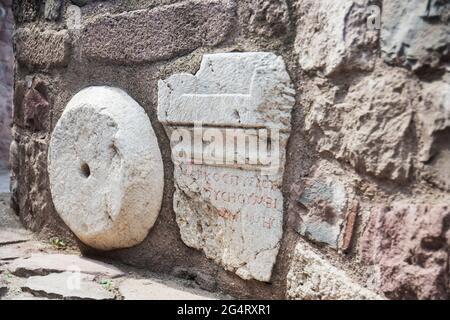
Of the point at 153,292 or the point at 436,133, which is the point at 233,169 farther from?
the point at 436,133

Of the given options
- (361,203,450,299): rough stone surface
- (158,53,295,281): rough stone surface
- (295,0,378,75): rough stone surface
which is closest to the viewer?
(361,203,450,299): rough stone surface

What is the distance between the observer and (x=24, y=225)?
2131 millimetres

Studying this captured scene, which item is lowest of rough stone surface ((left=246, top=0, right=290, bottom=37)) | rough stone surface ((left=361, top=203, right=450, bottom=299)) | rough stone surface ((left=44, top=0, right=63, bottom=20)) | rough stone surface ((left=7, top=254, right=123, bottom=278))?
rough stone surface ((left=7, top=254, right=123, bottom=278))

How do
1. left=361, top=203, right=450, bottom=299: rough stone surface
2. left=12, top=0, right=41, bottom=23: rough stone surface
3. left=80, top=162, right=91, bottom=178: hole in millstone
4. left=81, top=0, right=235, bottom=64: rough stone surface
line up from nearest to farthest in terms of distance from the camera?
1. left=361, top=203, right=450, bottom=299: rough stone surface
2. left=81, top=0, right=235, bottom=64: rough stone surface
3. left=80, top=162, right=91, bottom=178: hole in millstone
4. left=12, top=0, right=41, bottom=23: rough stone surface

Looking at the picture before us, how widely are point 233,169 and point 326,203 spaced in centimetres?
29

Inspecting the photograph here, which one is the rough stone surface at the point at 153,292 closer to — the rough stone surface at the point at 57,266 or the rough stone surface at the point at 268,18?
the rough stone surface at the point at 57,266

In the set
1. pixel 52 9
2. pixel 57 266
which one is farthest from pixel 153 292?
pixel 52 9

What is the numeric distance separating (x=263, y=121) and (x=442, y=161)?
47 centimetres

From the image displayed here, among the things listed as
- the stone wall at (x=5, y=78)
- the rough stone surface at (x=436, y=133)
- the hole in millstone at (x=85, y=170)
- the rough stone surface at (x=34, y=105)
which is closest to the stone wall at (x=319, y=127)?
the rough stone surface at (x=436, y=133)

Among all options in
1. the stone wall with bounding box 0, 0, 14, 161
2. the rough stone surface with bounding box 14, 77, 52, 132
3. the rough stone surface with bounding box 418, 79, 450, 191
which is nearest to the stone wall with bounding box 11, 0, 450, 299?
the rough stone surface with bounding box 418, 79, 450, 191

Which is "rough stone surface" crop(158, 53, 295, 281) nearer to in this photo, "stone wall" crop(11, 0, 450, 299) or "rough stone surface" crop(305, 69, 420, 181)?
"stone wall" crop(11, 0, 450, 299)

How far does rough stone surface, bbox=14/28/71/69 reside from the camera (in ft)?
6.28

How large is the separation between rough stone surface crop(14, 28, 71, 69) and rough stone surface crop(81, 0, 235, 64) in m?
0.11

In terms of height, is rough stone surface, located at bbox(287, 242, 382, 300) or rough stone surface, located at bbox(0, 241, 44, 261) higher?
rough stone surface, located at bbox(287, 242, 382, 300)
